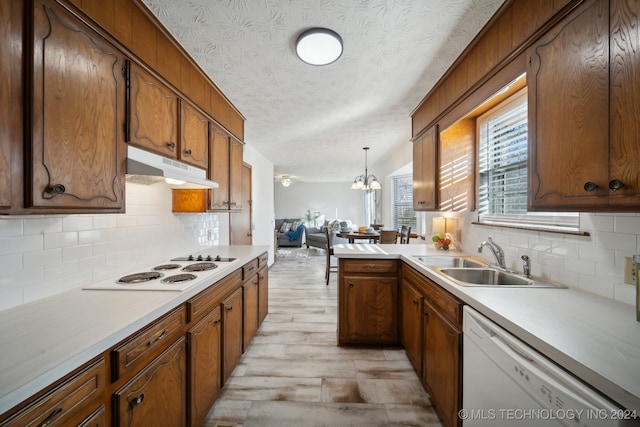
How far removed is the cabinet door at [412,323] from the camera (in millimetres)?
1890

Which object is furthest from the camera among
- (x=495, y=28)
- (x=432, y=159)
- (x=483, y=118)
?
(x=432, y=159)

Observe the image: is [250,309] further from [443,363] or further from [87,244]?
[443,363]

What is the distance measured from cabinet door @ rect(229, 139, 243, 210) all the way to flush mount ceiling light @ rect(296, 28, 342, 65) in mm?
1307

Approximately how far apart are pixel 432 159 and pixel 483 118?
519 millimetres

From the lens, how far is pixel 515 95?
1846mm

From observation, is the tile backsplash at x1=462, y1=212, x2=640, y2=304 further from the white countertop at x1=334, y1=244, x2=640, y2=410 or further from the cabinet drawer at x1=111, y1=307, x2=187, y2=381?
the cabinet drawer at x1=111, y1=307, x2=187, y2=381

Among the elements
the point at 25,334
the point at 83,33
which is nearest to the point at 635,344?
the point at 25,334

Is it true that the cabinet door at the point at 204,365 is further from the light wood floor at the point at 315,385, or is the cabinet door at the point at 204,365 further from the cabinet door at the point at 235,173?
the cabinet door at the point at 235,173

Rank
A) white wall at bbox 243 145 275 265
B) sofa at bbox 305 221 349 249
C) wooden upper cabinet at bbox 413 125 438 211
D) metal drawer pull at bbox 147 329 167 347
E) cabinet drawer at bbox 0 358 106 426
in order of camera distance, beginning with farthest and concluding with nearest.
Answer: sofa at bbox 305 221 349 249, white wall at bbox 243 145 275 265, wooden upper cabinet at bbox 413 125 438 211, metal drawer pull at bbox 147 329 167 347, cabinet drawer at bbox 0 358 106 426

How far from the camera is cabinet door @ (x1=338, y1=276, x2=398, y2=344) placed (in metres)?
2.36

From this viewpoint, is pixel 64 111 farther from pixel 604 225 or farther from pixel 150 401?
pixel 604 225

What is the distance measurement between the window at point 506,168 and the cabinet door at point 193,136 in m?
2.37

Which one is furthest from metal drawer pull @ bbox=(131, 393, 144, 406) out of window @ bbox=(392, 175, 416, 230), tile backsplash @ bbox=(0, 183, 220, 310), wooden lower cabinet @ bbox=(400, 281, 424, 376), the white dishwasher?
window @ bbox=(392, 175, 416, 230)

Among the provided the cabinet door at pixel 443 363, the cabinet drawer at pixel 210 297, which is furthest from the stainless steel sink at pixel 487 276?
the cabinet drawer at pixel 210 297
